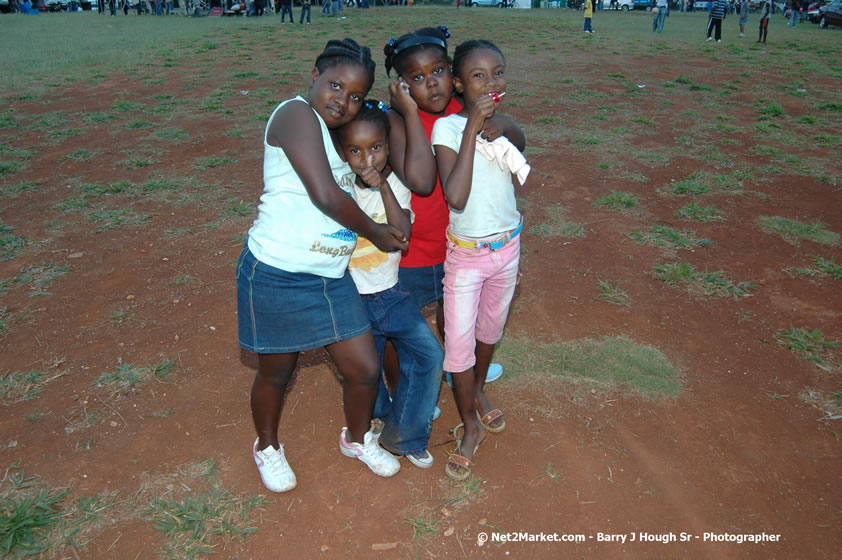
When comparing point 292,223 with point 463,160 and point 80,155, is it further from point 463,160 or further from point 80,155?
point 80,155

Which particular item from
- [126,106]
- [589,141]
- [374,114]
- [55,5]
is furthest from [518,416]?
[55,5]

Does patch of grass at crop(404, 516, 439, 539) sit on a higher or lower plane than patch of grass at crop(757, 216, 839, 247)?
lower

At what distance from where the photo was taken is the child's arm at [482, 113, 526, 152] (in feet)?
7.59

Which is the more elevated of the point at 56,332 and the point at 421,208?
the point at 421,208

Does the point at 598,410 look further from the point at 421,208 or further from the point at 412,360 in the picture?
the point at 421,208

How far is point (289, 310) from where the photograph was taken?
2.14 meters

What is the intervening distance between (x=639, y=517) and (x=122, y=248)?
4333 millimetres

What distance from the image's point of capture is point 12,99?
34.2ft

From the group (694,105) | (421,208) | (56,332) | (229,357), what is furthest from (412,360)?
(694,105)

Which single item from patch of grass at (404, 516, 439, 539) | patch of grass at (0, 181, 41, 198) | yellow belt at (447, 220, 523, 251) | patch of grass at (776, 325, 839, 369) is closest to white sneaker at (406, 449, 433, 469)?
patch of grass at (404, 516, 439, 539)

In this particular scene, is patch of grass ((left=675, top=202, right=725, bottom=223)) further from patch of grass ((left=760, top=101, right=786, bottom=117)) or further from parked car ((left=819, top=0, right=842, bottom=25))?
parked car ((left=819, top=0, right=842, bottom=25))

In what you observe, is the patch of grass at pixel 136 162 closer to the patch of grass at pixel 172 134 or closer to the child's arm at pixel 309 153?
the patch of grass at pixel 172 134

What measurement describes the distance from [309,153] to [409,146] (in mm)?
445

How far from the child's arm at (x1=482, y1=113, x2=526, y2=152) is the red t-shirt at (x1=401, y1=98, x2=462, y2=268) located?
0.21 metres
